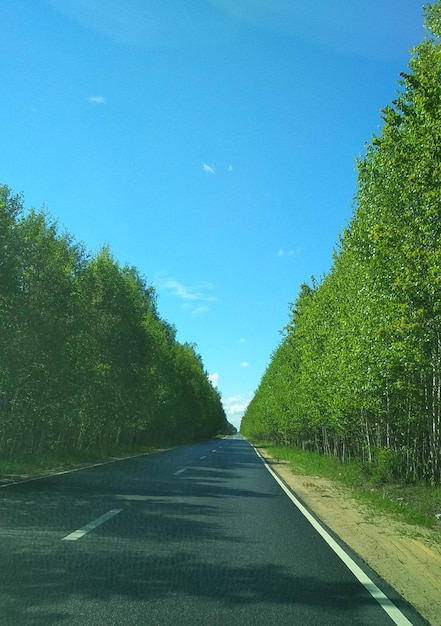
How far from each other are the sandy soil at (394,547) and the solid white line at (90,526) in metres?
4.08

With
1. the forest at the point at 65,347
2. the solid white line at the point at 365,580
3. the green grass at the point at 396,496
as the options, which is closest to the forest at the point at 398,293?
the green grass at the point at 396,496

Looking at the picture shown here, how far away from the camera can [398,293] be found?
1314 cm

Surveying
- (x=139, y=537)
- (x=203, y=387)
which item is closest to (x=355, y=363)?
(x=139, y=537)

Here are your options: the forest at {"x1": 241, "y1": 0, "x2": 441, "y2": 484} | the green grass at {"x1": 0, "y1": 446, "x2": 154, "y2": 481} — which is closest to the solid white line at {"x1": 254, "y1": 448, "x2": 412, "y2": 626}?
the forest at {"x1": 241, "y1": 0, "x2": 441, "y2": 484}

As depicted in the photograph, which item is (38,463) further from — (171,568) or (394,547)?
(171,568)

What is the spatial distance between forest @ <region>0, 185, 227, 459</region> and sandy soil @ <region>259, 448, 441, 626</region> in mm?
11837

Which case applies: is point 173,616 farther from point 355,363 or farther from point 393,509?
point 355,363

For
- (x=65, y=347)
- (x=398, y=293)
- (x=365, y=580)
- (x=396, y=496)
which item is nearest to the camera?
(x=365, y=580)

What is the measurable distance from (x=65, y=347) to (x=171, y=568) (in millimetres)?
20091

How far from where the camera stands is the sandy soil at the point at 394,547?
673 centimetres

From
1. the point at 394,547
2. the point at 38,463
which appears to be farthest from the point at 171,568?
the point at 38,463

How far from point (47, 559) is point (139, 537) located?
1.90 meters

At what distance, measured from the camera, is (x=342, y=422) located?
2567 cm

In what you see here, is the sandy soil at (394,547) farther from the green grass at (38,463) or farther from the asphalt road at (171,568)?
the green grass at (38,463)
